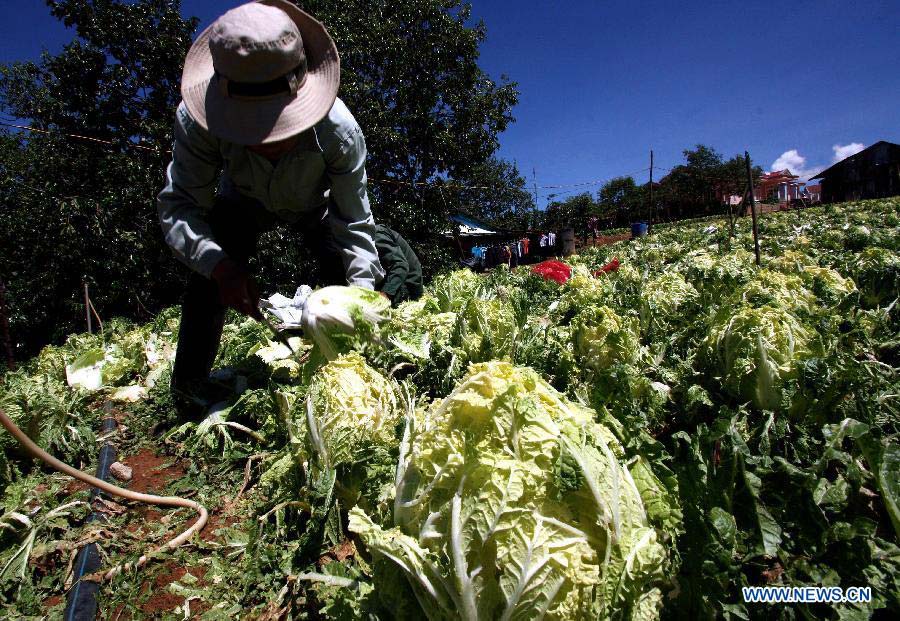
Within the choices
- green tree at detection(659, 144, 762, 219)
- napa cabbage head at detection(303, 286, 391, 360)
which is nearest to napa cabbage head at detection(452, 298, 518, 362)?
napa cabbage head at detection(303, 286, 391, 360)

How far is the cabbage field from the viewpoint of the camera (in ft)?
4.41

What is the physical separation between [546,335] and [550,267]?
15.2ft

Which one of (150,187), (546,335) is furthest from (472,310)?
(150,187)

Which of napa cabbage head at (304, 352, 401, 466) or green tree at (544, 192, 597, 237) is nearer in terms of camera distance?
napa cabbage head at (304, 352, 401, 466)

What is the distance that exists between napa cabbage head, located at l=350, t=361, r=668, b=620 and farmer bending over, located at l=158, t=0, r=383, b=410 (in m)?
2.15

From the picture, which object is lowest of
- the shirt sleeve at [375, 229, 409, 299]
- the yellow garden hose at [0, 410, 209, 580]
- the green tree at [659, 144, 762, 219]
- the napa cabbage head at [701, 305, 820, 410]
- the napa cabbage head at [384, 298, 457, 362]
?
the yellow garden hose at [0, 410, 209, 580]

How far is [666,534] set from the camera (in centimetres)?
147

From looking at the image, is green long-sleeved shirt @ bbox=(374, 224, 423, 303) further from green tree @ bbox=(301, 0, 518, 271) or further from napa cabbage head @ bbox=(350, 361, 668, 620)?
green tree @ bbox=(301, 0, 518, 271)

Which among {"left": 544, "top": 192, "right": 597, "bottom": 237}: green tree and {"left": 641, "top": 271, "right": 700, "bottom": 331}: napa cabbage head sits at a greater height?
{"left": 544, "top": 192, "right": 597, "bottom": 237}: green tree

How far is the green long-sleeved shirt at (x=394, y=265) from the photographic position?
4.57m

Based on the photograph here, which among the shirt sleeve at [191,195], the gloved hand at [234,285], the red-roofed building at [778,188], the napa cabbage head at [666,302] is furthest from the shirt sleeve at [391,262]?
the red-roofed building at [778,188]

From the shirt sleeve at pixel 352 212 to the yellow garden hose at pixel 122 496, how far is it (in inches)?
70.5

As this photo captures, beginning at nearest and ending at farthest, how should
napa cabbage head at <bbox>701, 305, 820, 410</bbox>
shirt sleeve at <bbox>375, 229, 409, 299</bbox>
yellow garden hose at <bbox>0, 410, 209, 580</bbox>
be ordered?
yellow garden hose at <bbox>0, 410, 209, 580</bbox> < napa cabbage head at <bbox>701, 305, 820, 410</bbox> < shirt sleeve at <bbox>375, 229, 409, 299</bbox>

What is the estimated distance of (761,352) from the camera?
8.04ft
